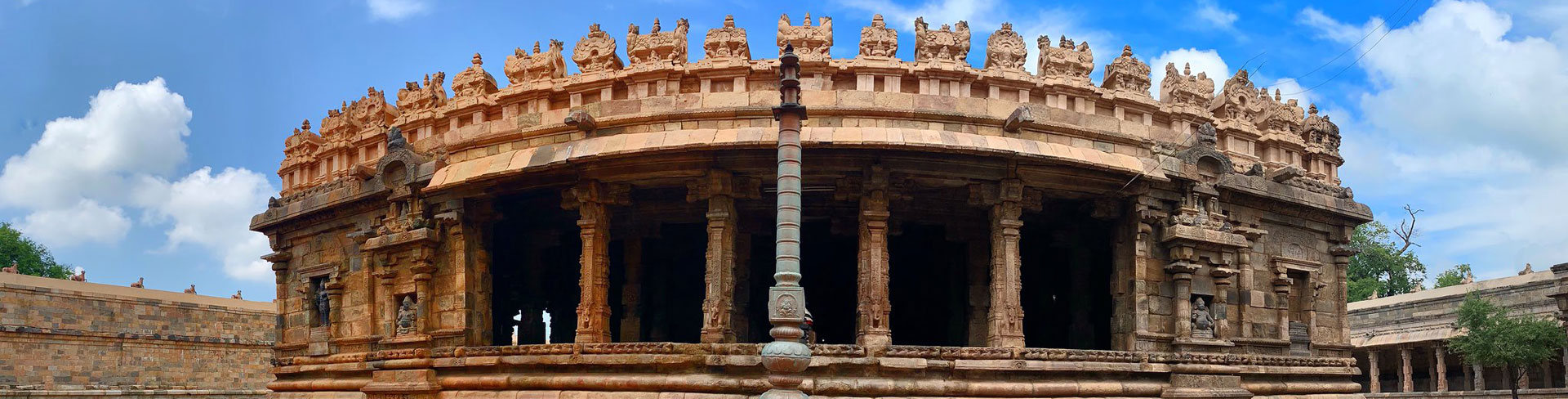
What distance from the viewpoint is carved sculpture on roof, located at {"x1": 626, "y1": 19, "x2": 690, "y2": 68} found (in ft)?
45.8

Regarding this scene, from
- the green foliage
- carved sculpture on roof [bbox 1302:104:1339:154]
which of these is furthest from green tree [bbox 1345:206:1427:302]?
carved sculpture on roof [bbox 1302:104:1339:154]

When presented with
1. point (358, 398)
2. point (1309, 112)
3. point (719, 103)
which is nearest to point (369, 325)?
point (358, 398)

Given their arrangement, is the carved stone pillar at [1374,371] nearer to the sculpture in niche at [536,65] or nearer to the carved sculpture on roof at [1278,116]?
the carved sculpture on roof at [1278,116]

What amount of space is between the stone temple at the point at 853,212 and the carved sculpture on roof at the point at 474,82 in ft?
0.15

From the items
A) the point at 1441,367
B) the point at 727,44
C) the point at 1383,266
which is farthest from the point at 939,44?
the point at 1383,266

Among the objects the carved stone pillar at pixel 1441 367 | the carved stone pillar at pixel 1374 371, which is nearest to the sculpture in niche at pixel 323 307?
the carved stone pillar at pixel 1441 367

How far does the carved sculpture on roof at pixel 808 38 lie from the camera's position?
13484 millimetres

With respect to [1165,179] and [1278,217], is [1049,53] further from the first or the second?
[1278,217]

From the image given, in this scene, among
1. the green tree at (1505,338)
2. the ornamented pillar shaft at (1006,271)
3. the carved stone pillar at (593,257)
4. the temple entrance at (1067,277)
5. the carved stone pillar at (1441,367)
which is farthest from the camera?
the carved stone pillar at (1441,367)

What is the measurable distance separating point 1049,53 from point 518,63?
667 centimetres

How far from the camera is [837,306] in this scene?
21.2 metres

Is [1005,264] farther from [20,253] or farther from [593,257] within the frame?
[20,253]

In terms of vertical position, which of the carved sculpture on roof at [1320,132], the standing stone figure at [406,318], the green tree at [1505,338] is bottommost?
the green tree at [1505,338]

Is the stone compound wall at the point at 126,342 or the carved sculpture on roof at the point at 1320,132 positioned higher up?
the carved sculpture on roof at the point at 1320,132
